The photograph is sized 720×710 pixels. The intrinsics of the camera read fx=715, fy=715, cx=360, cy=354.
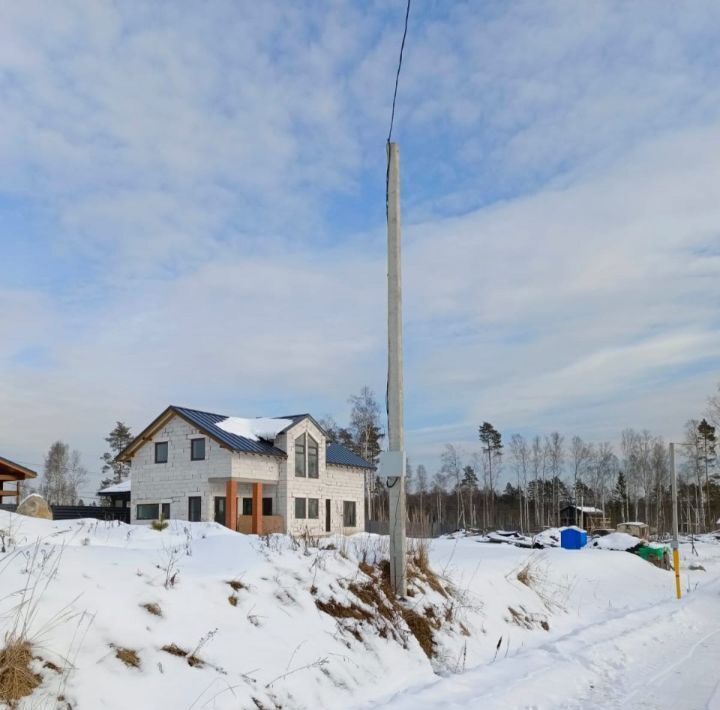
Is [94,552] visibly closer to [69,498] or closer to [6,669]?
[6,669]

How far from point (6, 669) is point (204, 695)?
144 centimetres

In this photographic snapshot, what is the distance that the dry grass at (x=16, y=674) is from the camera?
4516mm

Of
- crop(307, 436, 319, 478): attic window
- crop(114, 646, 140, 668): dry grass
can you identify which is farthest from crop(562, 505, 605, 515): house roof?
crop(114, 646, 140, 668): dry grass

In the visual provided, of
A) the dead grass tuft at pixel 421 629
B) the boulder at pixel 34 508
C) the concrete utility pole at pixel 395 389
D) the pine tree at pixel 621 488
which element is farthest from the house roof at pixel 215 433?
the pine tree at pixel 621 488

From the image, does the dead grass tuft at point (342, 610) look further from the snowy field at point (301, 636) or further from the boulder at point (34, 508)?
the boulder at point (34, 508)

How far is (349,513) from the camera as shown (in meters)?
41.0

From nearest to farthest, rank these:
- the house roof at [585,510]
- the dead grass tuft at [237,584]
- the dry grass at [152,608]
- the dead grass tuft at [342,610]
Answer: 1. the dry grass at [152,608]
2. the dead grass tuft at [237,584]
3. the dead grass tuft at [342,610]
4. the house roof at [585,510]

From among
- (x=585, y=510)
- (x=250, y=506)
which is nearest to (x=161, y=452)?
(x=250, y=506)

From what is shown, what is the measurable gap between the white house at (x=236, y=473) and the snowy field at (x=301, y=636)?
22246 mm

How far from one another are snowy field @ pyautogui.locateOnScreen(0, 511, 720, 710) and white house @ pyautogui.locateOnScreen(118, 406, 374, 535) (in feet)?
73.0

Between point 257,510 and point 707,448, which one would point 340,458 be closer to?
point 257,510

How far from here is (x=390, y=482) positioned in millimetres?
9867

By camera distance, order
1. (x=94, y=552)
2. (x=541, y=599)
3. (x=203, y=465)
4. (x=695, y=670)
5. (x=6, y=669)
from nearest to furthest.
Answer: (x=6, y=669), (x=94, y=552), (x=695, y=670), (x=541, y=599), (x=203, y=465)

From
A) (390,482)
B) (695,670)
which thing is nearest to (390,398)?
(390,482)
